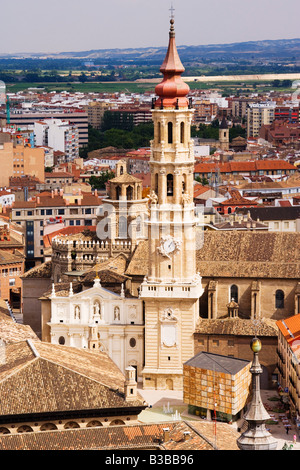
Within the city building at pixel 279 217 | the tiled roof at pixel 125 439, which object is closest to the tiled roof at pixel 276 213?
the city building at pixel 279 217

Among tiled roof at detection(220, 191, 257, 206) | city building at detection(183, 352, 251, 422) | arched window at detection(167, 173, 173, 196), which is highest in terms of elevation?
arched window at detection(167, 173, 173, 196)

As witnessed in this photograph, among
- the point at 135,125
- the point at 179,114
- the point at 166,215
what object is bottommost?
the point at 135,125

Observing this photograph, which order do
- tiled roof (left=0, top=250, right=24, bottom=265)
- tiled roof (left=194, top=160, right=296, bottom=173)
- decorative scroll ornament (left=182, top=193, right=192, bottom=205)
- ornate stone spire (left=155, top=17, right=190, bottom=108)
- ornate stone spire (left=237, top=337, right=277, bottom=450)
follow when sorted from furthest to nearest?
tiled roof (left=194, top=160, right=296, bottom=173), tiled roof (left=0, top=250, right=24, bottom=265), decorative scroll ornament (left=182, top=193, right=192, bottom=205), ornate stone spire (left=155, top=17, right=190, bottom=108), ornate stone spire (left=237, top=337, right=277, bottom=450)

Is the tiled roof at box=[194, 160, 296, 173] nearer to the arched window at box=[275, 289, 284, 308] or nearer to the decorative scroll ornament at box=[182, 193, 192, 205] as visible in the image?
the arched window at box=[275, 289, 284, 308]

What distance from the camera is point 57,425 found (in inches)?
1406

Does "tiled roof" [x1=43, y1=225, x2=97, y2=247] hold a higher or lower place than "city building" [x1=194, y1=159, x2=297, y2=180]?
higher

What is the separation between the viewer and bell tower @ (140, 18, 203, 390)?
46.6 metres

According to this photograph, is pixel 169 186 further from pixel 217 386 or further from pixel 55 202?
pixel 55 202

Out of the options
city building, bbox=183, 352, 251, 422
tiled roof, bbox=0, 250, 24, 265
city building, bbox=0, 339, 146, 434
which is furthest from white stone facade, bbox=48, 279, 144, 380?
tiled roof, bbox=0, 250, 24, 265

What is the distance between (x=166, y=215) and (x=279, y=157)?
82.7m

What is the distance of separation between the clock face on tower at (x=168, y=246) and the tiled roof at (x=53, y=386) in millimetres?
8493
